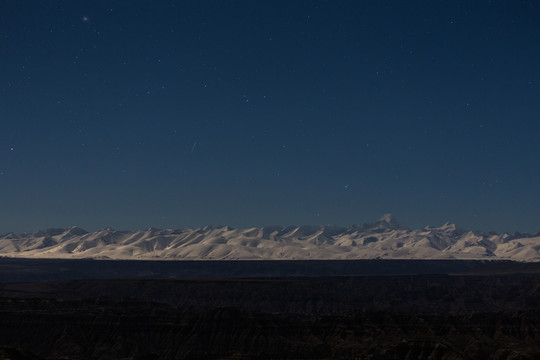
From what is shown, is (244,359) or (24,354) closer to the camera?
(24,354)

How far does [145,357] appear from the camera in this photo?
19888cm

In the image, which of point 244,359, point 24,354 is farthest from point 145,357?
point 24,354

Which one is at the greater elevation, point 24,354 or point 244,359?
point 24,354

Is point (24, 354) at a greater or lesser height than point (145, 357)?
greater

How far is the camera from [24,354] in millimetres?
128000

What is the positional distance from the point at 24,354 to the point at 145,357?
73813 mm

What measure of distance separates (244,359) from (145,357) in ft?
95.0

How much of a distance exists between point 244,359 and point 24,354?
7615 centimetres

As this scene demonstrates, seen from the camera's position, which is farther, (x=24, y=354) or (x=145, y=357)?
(x=145, y=357)

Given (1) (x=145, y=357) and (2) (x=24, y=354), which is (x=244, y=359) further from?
(2) (x=24, y=354)

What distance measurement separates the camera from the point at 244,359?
630 ft
